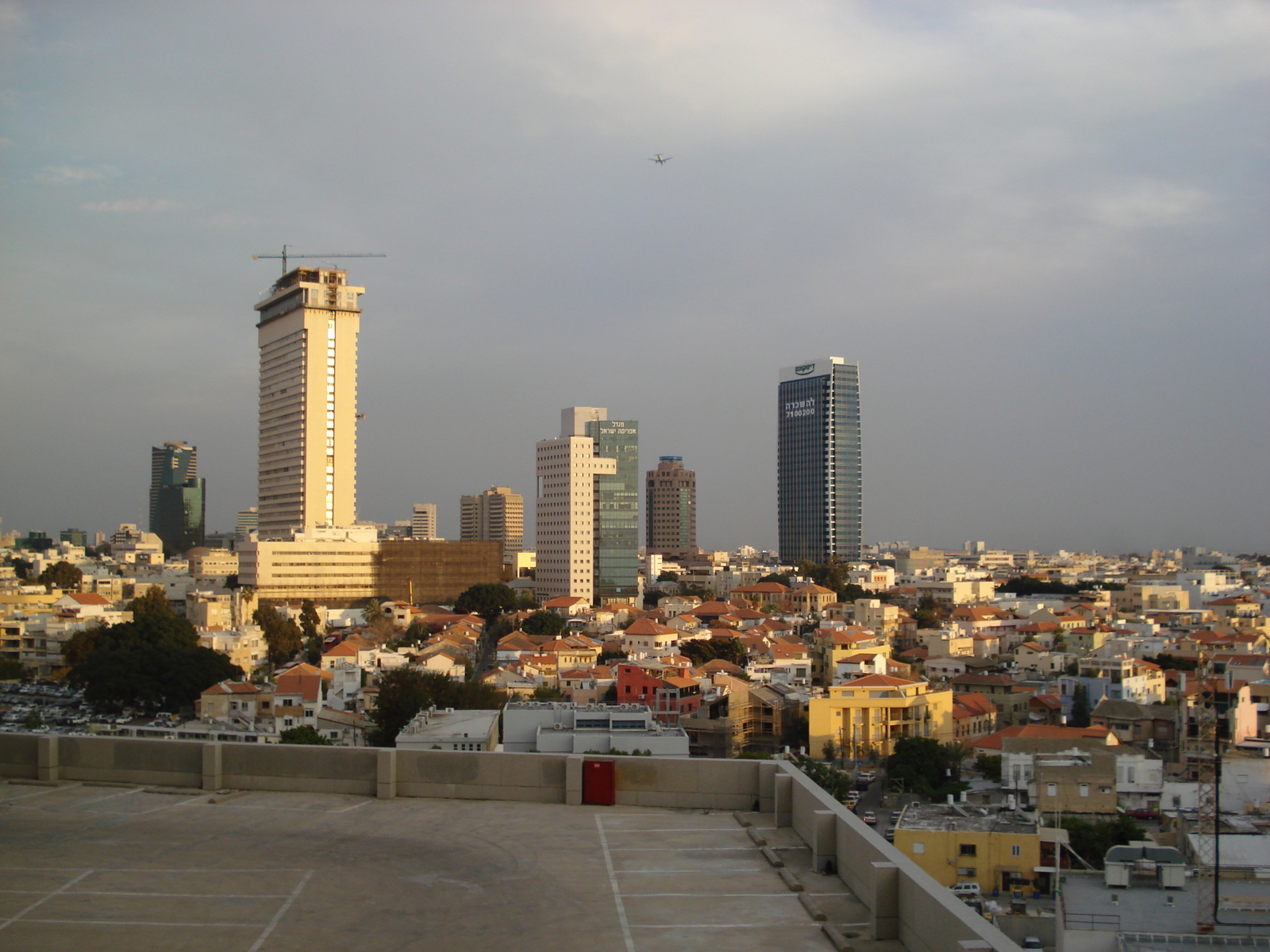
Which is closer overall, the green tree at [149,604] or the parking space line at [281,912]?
the parking space line at [281,912]

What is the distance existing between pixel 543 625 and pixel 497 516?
56.9 m

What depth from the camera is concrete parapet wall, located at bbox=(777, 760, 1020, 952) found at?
217 centimetres

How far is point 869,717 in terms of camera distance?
18500mm

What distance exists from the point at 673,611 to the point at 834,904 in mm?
35690

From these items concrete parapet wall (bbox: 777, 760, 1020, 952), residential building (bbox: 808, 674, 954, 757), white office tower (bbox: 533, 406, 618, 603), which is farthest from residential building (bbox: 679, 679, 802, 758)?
white office tower (bbox: 533, 406, 618, 603)

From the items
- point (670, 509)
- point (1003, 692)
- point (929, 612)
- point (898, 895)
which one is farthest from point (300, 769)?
point (670, 509)

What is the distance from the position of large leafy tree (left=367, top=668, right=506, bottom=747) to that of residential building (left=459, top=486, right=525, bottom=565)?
68332 millimetres

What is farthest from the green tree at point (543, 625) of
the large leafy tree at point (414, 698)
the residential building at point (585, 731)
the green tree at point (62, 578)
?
the green tree at point (62, 578)

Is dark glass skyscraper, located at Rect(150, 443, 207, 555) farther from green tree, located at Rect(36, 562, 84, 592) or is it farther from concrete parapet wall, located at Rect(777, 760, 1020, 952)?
concrete parapet wall, located at Rect(777, 760, 1020, 952)

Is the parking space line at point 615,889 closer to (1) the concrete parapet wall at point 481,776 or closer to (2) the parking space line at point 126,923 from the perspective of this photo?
(1) the concrete parapet wall at point 481,776

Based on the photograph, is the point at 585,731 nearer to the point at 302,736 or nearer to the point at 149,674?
the point at 302,736

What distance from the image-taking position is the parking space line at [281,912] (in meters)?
2.62

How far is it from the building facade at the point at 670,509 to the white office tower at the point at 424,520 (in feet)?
107

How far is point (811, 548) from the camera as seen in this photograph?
6625cm
